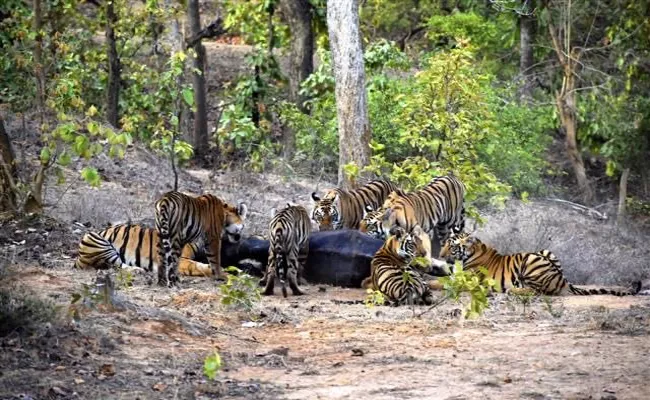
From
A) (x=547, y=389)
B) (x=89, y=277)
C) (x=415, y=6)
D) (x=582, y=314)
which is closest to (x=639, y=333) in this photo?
(x=582, y=314)

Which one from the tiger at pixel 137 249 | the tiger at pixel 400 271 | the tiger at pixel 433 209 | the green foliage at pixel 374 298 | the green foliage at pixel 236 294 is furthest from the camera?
the tiger at pixel 433 209

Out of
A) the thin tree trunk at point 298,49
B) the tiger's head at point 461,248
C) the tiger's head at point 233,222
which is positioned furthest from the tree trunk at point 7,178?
the thin tree trunk at point 298,49

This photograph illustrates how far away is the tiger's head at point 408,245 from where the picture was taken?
12992 millimetres

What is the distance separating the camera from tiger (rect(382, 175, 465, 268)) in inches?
577

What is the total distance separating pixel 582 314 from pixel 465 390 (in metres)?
3.80

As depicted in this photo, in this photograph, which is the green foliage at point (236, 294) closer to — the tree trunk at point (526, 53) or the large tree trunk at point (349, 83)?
the large tree trunk at point (349, 83)

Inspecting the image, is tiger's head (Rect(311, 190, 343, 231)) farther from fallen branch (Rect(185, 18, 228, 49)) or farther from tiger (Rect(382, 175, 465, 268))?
fallen branch (Rect(185, 18, 228, 49))

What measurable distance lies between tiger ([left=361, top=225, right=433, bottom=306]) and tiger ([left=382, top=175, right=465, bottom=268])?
0.64 meters

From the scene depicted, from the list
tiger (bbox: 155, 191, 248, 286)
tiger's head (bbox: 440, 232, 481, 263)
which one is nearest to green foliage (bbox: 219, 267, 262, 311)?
tiger (bbox: 155, 191, 248, 286)

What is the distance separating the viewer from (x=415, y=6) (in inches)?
1278

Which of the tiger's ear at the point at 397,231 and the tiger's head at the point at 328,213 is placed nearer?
the tiger's ear at the point at 397,231

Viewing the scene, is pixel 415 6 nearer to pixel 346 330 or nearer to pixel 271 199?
pixel 271 199

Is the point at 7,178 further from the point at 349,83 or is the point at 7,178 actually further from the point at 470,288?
the point at 470,288

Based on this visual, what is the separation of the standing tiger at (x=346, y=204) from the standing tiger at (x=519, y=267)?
71.4 inches
